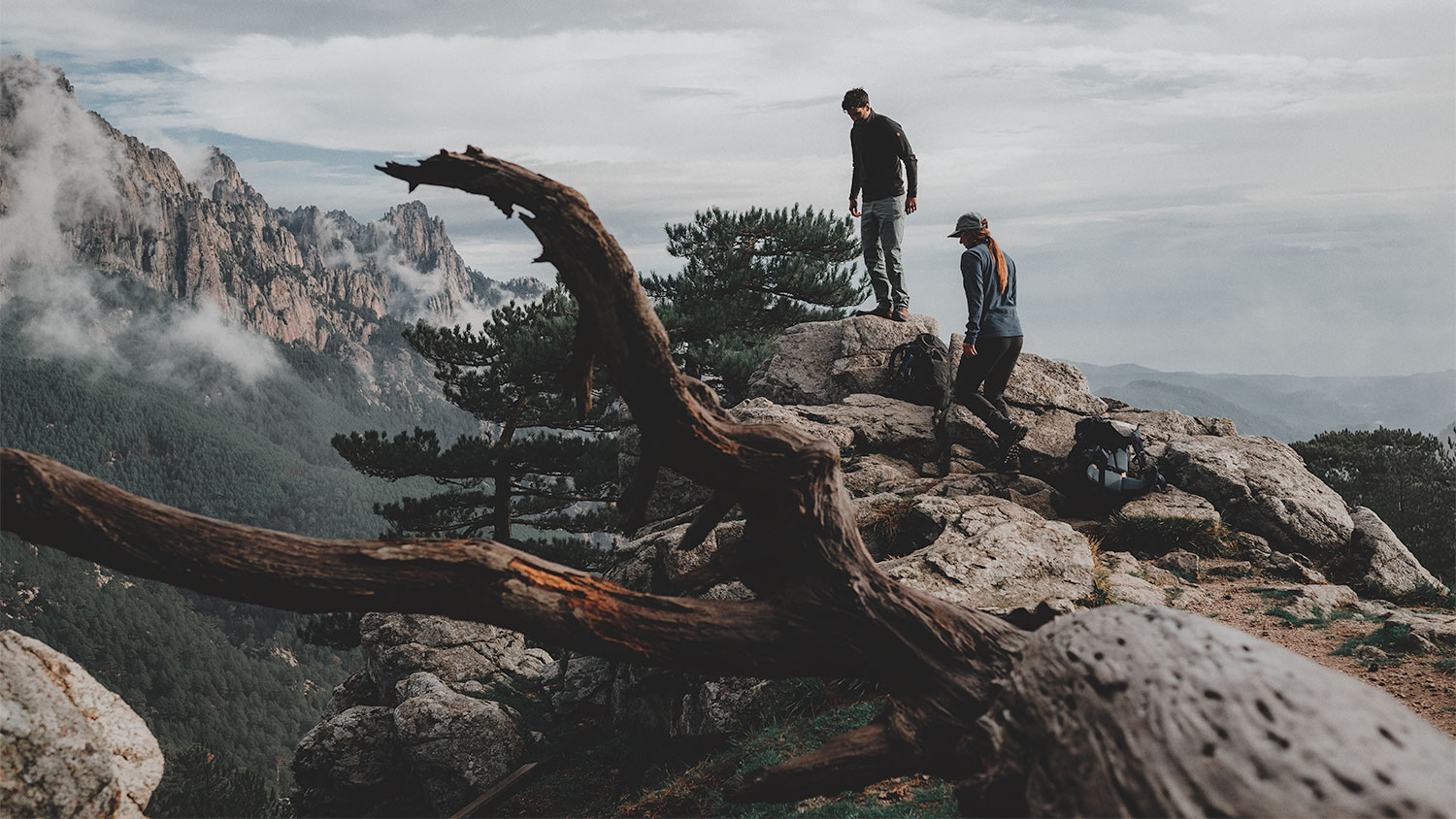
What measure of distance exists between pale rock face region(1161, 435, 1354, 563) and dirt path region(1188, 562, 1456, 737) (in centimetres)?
134

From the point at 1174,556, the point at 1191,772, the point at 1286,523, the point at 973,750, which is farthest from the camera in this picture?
the point at 1286,523

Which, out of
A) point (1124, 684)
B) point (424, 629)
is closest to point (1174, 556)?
point (1124, 684)

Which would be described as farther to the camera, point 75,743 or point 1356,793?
point 75,743

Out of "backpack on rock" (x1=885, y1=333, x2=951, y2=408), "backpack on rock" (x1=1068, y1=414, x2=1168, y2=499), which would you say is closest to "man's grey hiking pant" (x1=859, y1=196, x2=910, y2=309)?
"backpack on rock" (x1=885, y1=333, x2=951, y2=408)

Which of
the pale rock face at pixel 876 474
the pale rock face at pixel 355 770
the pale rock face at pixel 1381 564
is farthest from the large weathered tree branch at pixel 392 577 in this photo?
the pale rock face at pixel 355 770

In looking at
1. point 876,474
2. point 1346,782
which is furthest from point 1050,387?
point 1346,782

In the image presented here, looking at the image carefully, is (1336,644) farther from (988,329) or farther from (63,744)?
(63,744)

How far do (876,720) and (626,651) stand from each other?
4.28 ft

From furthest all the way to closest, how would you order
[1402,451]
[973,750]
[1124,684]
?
[1402,451] < [973,750] < [1124,684]

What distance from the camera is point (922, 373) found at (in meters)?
13.2

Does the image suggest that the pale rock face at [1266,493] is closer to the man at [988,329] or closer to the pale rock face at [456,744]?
the man at [988,329]

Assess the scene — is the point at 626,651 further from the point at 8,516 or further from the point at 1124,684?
the point at 8,516

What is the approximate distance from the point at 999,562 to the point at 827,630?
166 inches

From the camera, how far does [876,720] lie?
12.9 feet
